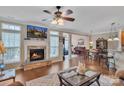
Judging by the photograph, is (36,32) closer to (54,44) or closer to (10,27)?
(10,27)

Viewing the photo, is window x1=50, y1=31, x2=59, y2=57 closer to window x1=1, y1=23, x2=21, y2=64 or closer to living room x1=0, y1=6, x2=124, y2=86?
living room x1=0, y1=6, x2=124, y2=86

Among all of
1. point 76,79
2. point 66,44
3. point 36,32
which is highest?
point 36,32

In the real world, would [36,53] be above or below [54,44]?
below

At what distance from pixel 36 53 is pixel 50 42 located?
1.17m

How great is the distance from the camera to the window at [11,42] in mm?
4445

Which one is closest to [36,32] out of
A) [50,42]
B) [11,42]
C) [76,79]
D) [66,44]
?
[50,42]

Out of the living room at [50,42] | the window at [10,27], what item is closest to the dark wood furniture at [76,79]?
the living room at [50,42]

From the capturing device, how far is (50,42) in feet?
21.5

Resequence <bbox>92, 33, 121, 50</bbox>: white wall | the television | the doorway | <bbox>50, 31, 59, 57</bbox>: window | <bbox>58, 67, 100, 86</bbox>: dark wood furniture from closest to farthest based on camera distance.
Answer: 1. <bbox>58, 67, 100, 86</bbox>: dark wood furniture
2. the television
3. <bbox>92, 33, 121, 50</bbox>: white wall
4. <bbox>50, 31, 59, 57</bbox>: window
5. the doorway

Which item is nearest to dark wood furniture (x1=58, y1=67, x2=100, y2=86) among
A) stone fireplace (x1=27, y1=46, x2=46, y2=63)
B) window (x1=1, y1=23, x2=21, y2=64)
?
window (x1=1, y1=23, x2=21, y2=64)

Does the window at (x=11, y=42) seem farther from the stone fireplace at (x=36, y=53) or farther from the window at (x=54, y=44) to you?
the window at (x=54, y=44)

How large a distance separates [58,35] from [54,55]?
1.19m

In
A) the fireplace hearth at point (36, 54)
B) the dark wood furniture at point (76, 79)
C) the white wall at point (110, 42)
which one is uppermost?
the white wall at point (110, 42)

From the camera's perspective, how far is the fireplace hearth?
5.50m
